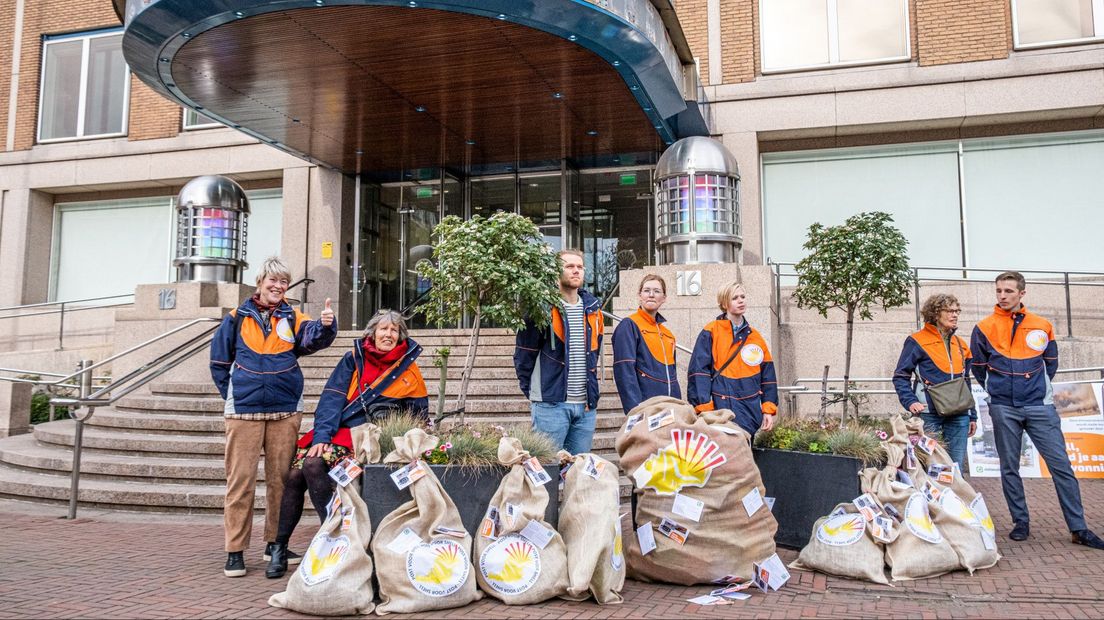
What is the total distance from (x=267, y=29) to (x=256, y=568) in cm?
600

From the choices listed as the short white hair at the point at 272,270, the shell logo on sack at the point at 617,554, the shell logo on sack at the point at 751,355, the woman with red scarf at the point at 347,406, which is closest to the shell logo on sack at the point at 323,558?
the woman with red scarf at the point at 347,406

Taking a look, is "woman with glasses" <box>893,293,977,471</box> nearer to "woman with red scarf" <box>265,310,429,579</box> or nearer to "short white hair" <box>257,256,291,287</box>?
"woman with red scarf" <box>265,310,429,579</box>

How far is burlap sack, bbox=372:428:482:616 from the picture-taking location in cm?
430

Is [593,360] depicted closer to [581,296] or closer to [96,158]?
[581,296]

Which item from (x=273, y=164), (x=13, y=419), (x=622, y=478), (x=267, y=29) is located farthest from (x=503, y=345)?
(x=273, y=164)

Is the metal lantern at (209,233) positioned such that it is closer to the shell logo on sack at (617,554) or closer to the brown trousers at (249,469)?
the brown trousers at (249,469)

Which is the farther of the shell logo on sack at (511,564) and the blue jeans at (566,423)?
the blue jeans at (566,423)

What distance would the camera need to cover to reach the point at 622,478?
25.0ft

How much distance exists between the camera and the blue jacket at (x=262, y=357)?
5.15 m

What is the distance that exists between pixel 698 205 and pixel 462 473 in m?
6.73

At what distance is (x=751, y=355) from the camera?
5941mm

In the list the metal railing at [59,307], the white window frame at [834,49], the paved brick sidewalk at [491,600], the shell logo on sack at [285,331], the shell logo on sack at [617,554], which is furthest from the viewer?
the metal railing at [59,307]

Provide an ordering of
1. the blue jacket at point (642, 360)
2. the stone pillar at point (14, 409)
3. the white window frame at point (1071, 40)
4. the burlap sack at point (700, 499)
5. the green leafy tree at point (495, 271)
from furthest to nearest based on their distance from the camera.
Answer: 1. the white window frame at point (1071, 40)
2. the stone pillar at point (14, 409)
3. the green leafy tree at point (495, 271)
4. the blue jacket at point (642, 360)
5. the burlap sack at point (700, 499)

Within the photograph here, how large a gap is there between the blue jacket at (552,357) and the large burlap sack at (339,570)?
1.46 m
